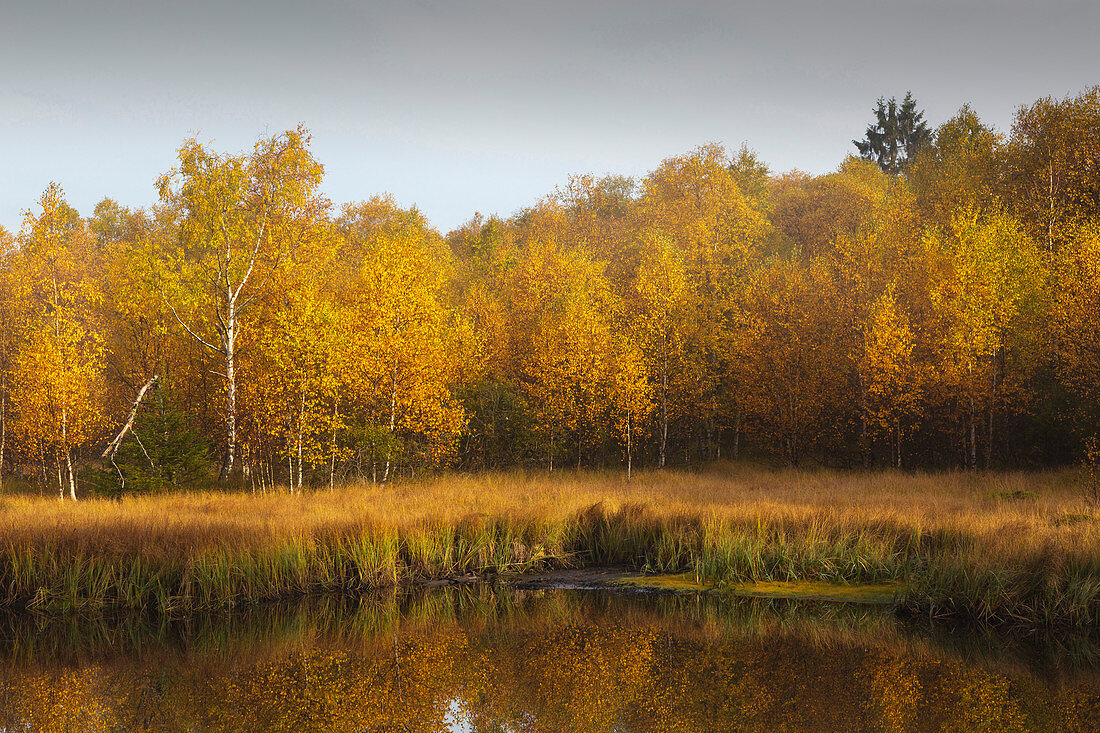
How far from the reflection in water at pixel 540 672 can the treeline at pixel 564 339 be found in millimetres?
12093

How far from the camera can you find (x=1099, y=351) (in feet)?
85.9

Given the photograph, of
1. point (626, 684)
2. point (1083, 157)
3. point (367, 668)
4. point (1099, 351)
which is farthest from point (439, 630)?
point (1083, 157)

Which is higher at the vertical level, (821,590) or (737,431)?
(737,431)

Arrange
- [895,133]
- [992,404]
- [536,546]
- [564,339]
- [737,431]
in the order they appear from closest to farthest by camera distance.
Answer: [536,546]
[992,404]
[564,339]
[737,431]
[895,133]

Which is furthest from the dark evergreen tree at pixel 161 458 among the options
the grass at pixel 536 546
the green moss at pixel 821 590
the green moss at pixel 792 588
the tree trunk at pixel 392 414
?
the green moss at pixel 821 590

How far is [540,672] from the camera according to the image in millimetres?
10680

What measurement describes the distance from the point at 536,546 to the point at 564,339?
18.7m

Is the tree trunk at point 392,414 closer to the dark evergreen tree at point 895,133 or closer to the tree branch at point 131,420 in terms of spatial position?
→ the tree branch at point 131,420

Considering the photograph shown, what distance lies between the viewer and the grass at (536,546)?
12.8 metres

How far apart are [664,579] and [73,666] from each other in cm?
1039

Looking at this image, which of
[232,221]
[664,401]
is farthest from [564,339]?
[232,221]

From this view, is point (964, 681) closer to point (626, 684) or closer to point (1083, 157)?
point (626, 684)

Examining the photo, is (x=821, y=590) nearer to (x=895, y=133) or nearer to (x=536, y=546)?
(x=536, y=546)

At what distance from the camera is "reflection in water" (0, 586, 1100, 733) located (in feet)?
29.3
